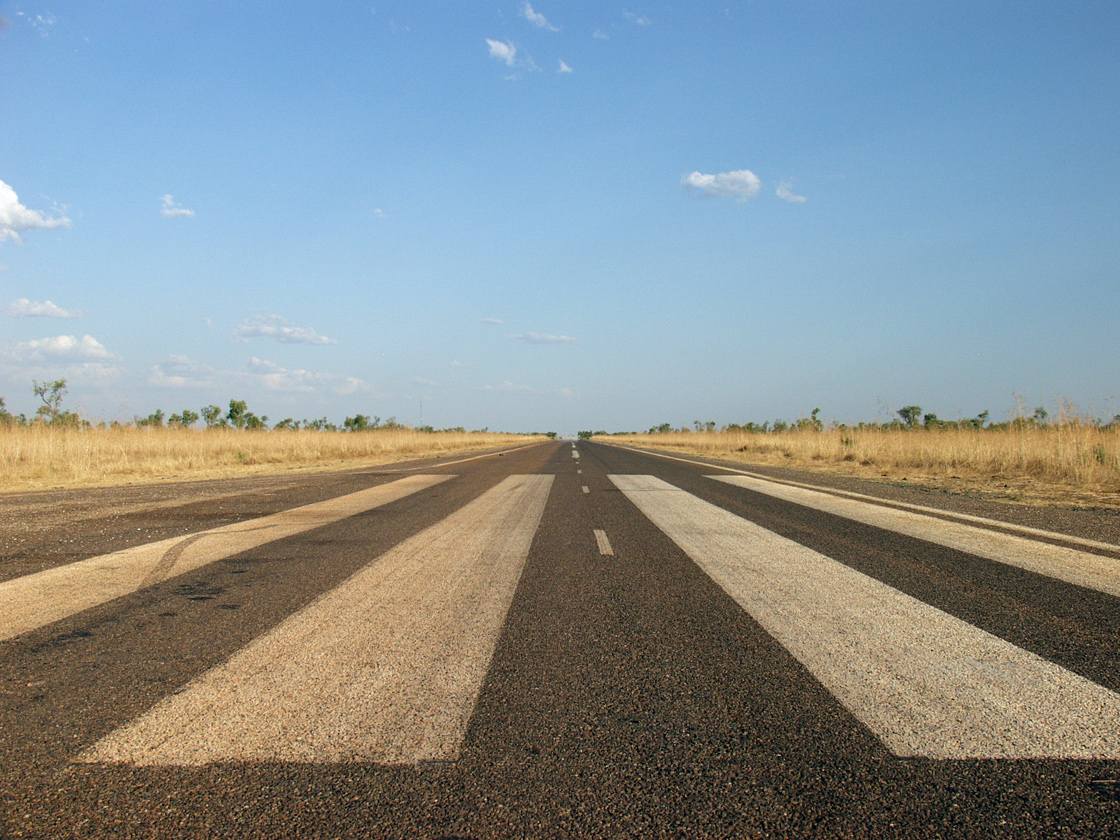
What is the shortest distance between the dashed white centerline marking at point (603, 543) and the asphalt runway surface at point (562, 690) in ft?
0.40

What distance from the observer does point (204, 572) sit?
5309 mm

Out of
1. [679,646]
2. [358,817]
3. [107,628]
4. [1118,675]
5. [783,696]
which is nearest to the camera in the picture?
[358,817]

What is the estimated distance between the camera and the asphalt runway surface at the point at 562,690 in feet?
6.50

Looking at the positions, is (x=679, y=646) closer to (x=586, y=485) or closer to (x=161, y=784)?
(x=161, y=784)

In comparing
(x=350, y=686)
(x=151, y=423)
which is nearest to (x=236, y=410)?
(x=151, y=423)

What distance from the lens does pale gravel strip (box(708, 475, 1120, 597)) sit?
16.4 ft

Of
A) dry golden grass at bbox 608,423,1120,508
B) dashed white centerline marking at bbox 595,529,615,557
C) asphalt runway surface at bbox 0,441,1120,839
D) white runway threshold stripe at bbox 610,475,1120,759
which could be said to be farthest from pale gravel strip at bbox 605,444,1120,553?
dashed white centerline marking at bbox 595,529,615,557

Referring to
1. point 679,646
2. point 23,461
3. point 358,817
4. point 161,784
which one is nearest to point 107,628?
point 161,784

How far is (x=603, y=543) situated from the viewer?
6547 mm

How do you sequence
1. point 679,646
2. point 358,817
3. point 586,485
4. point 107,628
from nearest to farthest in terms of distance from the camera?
point 358,817 → point 679,646 → point 107,628 → point 586,485

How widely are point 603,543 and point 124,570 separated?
14.6 feet

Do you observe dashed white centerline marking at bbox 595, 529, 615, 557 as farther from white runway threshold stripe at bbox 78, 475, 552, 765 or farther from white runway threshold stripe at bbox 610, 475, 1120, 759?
white runway threshold stripe at bbox 78, 475, 552, 765

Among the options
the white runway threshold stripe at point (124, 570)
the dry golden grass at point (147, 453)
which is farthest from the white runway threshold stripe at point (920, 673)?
the dry golden grass at point (147, 453)

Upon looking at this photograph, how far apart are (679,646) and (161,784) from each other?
2446 millimetres
